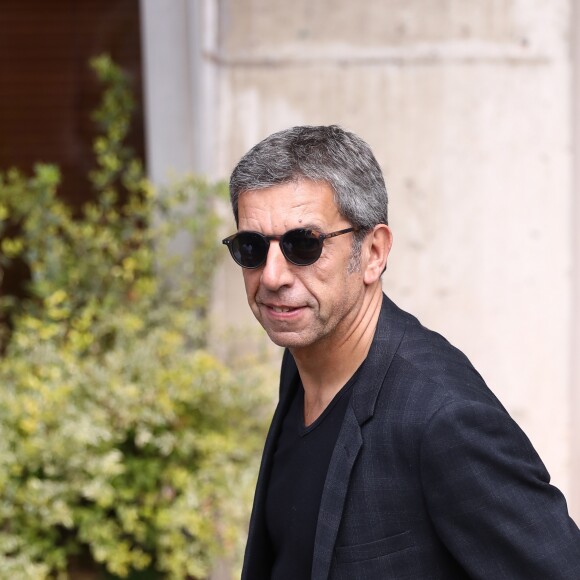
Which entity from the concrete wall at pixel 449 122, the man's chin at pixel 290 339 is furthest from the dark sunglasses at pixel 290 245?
the concrete wall at pixel 449 122

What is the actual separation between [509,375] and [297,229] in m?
3.25

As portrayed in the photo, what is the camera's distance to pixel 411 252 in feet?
15.6

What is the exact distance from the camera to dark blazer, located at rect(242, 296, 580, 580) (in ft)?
5.07

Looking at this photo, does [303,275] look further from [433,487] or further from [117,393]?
[117,393]

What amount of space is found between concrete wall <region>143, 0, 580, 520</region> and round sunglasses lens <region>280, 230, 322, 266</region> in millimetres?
2966

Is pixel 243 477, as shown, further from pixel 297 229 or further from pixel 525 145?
pixel 297 229

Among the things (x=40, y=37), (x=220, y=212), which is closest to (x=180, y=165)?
(x=220, y=212)

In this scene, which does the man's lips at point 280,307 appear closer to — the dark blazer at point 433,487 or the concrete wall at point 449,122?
the dark blazer at point 433,487

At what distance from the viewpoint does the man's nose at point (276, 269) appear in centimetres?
181

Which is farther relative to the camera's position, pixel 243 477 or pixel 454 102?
pixel 454 102

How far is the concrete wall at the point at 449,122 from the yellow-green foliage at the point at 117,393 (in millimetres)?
478

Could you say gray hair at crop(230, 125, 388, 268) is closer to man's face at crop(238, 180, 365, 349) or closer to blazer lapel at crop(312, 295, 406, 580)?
man's face at crop(238, 180, 365, 349)

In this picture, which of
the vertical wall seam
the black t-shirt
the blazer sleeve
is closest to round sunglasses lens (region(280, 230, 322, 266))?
the black t-shirt

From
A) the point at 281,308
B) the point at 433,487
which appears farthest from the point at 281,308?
the point at 433,487
